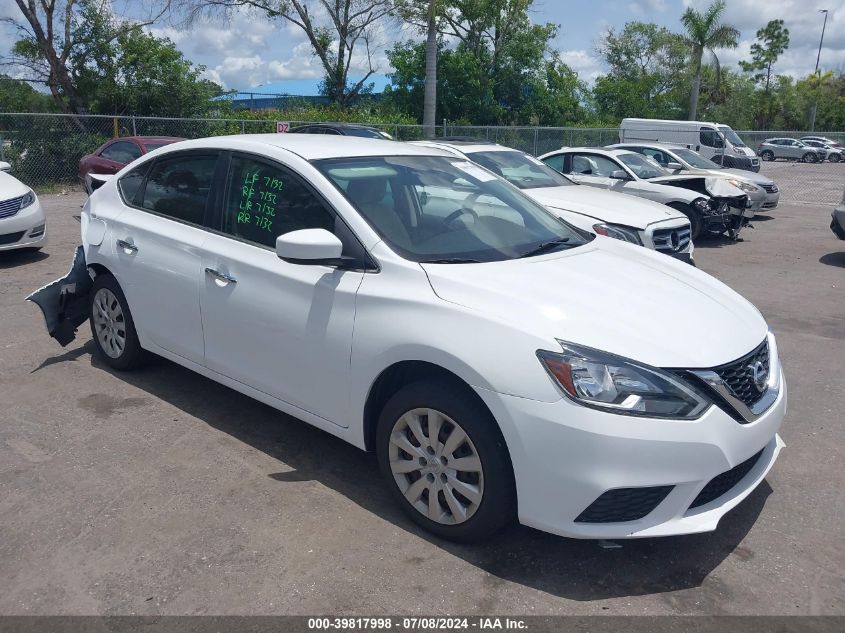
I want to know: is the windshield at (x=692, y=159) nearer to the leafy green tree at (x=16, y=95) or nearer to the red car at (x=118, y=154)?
the red car at (x=118, y=154)

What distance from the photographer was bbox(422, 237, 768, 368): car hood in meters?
3.08

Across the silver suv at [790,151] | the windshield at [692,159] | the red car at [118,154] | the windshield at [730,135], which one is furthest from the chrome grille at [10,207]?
the silver suv at [790,151]

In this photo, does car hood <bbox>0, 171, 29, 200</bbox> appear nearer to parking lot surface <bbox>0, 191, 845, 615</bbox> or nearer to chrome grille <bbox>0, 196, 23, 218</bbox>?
chrome grille <bbox>0, 196, 23, 218</bbox>

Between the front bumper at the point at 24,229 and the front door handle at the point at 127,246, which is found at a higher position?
the front door handle at the point at 127,246

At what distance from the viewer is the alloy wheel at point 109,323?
5.16 m

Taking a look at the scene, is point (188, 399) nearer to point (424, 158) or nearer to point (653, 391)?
point (424, 158)

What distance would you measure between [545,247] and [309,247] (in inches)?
52.2

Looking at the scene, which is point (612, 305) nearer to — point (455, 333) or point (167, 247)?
point (455, 333)

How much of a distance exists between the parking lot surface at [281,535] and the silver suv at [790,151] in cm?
4086

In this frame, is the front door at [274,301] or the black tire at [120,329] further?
the black tire at [120,329]

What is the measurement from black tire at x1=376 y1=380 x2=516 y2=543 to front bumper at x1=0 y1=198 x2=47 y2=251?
7.50 m

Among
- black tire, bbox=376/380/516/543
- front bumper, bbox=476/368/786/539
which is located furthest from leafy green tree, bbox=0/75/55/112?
front bumper, bbox=476/368/786/539

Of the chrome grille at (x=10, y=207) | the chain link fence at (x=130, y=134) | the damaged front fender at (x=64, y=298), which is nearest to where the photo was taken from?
the damaged front fender at (x=64, y=298)

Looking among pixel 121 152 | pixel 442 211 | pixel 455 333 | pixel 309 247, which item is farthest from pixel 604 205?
pixel 121 152
